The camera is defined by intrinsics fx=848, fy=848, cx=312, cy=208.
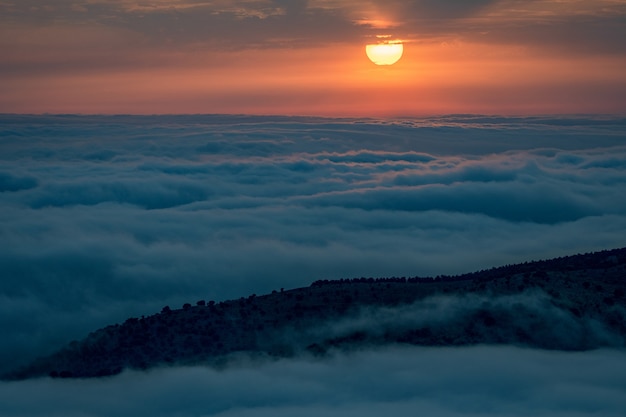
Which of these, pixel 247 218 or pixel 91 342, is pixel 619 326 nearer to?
pixel 91 342

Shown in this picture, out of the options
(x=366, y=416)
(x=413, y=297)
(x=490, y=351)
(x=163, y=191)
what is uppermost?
(x=163, y=191)

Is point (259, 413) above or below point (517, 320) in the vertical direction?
below

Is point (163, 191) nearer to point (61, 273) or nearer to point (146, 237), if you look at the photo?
point (146, 237)

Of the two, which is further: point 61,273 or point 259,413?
point 61,273

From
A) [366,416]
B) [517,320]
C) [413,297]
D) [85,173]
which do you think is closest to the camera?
[366,416]

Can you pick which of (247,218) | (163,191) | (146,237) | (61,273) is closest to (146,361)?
(61,273)

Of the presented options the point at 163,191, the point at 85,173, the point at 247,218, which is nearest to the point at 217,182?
the point at 163,191

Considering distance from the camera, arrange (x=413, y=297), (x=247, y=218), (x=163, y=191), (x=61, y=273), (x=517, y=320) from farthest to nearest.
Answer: (x=163, y=191) → (x=247, y=218) → (x=61, y=273) → (x=413, y=297) → (x=517, y=320)
